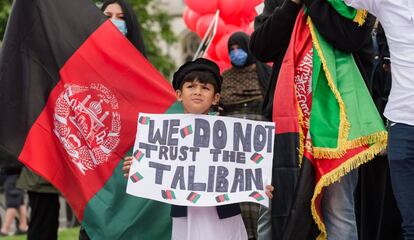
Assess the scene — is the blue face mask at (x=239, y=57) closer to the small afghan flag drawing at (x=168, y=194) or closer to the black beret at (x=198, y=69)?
the black beret at (x=198, y=69)

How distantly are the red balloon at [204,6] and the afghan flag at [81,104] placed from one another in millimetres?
5181

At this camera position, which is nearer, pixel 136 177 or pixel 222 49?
pixel 136 177

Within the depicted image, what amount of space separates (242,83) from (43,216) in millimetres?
2114

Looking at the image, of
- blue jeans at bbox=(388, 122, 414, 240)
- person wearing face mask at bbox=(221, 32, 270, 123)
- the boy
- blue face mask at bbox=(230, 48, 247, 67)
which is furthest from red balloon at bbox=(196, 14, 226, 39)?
blue jeans at bbox=(388, 122, 414, 240)

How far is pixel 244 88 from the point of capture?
7938 millimetres

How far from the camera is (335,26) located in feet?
16.6

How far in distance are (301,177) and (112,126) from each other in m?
1.42

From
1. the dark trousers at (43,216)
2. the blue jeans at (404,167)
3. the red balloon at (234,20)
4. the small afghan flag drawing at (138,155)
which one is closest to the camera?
the blue jeans at (404,167)

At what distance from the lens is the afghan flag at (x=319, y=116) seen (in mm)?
5020

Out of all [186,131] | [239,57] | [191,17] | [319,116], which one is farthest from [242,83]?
[191,17]

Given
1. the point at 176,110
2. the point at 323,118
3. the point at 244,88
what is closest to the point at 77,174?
the point at 176,110

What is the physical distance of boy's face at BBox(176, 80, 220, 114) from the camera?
209 inches

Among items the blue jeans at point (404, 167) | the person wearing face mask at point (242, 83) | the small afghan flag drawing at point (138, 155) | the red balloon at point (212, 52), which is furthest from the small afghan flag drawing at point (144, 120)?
the red balloon at point (212, 52)

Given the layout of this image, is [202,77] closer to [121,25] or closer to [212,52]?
[121,25]
